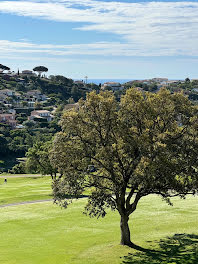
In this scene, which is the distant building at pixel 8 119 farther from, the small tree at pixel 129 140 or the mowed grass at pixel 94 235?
the small tree at pixel 129 140

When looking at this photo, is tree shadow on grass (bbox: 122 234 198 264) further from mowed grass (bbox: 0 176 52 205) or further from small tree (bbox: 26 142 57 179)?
small tree (bbox: 26 142 57 179)

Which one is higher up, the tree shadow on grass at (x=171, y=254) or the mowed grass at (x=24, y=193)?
the tree shadow on grass at (x=171, y=254)

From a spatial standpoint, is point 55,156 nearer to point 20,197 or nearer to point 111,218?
point 111,218

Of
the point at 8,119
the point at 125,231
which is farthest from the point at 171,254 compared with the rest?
the point at 8,119

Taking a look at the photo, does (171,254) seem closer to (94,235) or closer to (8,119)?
(94,235)

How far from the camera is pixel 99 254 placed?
28.3 meters

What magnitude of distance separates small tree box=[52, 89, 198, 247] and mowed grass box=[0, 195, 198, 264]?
4.67 metres

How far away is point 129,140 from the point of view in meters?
25.4

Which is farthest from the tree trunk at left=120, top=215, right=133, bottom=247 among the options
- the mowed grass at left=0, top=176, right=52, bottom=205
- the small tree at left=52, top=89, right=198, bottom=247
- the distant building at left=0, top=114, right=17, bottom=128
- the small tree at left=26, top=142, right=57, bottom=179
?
the distant building at left=0, top=114, right=17, bottom=128

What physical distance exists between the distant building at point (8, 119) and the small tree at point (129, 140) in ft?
514

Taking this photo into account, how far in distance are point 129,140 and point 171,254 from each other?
9.31m

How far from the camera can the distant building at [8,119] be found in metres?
179

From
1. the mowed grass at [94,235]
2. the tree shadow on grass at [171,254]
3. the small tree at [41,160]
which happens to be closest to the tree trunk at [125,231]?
the mowed grass at [94,235]

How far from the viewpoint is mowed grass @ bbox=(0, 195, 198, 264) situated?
90.0ft
